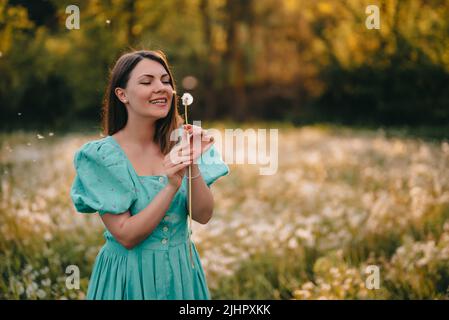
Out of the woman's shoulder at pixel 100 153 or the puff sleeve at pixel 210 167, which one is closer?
the woman's shoulder at pixel 100 153

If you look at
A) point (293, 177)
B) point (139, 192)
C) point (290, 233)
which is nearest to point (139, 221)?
point (139, 192)

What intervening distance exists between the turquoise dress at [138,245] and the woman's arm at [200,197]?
0.08m

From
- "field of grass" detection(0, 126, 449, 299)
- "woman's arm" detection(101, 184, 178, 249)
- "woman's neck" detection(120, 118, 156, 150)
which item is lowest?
"field of grass" detection(0, 126, 449, 299)

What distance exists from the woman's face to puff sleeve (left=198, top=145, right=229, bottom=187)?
0.95 ft

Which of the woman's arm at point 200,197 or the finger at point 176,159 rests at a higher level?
the finger at point 176,159

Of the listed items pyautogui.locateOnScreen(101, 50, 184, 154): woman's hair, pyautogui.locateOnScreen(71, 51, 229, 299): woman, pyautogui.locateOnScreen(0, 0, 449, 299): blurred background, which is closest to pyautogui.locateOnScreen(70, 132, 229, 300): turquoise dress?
pyautogui.locateOnScreen(71, 51, 229, 299): woman

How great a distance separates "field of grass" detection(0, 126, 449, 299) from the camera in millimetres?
3816

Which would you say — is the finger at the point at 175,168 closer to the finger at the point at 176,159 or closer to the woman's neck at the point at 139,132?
the finger at the point at 176,159

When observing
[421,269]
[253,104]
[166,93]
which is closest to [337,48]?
[253,104]

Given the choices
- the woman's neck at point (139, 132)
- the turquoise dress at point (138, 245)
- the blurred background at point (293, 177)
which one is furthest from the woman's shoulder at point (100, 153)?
the blurred background at point (293, 177)

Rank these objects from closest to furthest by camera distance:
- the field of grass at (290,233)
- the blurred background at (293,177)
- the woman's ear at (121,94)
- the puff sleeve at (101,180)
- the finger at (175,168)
A: 1. the finger at (175,168)
2. the puff sleeve at (101,180)
3. the woman's ear at (121,94)
4. the field of grass at (290,233)
5. the blurred background at (293,177)

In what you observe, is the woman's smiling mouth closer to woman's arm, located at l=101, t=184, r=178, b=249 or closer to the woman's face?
the woman's face

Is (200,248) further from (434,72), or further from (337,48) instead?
(337,48)

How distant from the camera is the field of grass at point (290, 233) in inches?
150
